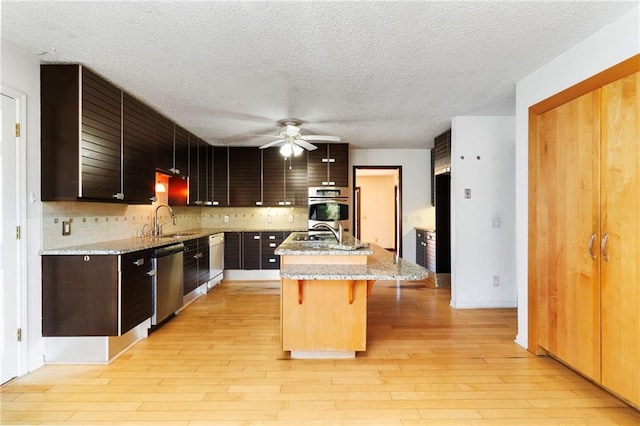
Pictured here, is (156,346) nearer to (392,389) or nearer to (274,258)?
(392,389)

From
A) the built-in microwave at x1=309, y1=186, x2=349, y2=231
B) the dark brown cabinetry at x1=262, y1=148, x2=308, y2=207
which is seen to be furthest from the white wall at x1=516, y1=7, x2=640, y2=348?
the dark brown cabinetry at x1=262, y1=148, x2=308, y2=207

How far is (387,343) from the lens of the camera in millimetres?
2936

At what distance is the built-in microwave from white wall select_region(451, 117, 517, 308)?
1930 mm

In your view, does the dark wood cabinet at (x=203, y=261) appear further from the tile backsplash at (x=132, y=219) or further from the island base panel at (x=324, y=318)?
the island base panel at (x=324, y=318)

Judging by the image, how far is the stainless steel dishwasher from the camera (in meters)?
3.19

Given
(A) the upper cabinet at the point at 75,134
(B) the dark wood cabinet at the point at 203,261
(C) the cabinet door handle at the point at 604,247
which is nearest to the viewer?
(C) the cabinet door handle at the point at 604,247

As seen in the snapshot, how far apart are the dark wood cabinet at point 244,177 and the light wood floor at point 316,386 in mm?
2700

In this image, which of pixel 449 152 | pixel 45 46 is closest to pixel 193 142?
Result: pixel 45 46

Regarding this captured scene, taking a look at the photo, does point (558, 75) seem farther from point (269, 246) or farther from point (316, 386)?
point (269, 246)

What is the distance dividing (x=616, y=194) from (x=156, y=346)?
367 cm

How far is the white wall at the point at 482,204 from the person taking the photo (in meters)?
3.93

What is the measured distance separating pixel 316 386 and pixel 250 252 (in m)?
3.47

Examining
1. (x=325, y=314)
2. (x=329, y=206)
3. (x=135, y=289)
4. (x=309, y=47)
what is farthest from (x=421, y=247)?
(x=135, y=289)

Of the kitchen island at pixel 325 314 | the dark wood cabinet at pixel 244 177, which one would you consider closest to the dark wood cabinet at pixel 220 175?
the dark wood cabinet at pixel 244 177
